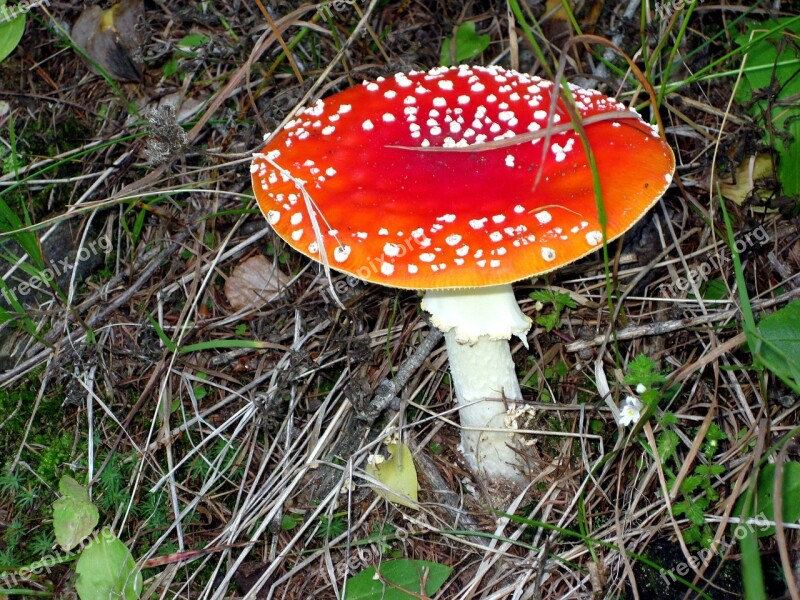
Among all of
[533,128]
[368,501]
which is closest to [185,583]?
[368,501]

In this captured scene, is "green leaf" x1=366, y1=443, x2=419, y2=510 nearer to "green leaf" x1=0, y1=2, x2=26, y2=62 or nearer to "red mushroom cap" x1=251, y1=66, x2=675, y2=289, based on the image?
"red mushroom cap" x1=251, y1=66, x2=675, y2=289

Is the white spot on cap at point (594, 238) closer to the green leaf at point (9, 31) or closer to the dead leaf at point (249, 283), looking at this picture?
the dead leaf at point (249, 283)

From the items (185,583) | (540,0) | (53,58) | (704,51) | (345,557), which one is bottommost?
(345,557)

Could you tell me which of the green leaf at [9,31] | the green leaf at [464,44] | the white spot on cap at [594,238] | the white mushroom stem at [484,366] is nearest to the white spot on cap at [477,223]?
the white spot on cap at [594,238]

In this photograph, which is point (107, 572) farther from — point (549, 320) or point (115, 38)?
point (115, 38)

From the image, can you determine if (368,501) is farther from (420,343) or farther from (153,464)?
(153,464)

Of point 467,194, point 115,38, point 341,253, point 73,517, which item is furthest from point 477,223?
point 115,38
